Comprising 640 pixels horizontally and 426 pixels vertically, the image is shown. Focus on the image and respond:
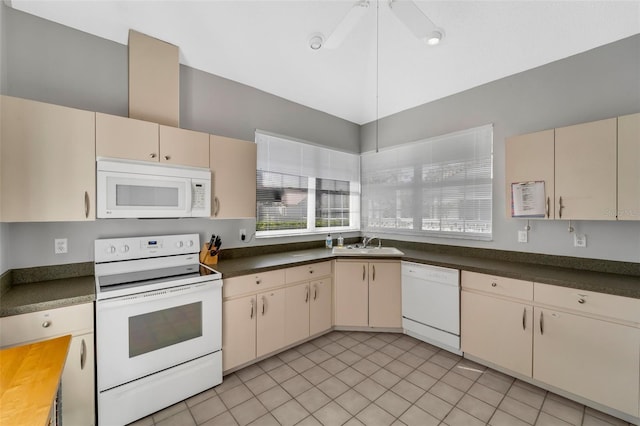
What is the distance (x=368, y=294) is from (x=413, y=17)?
2596mm

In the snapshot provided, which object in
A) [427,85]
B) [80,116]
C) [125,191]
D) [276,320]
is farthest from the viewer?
[427,85]

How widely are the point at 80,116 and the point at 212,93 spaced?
125cm

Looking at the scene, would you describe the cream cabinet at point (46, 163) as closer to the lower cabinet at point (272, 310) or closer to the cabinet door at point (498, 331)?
the lower cabinet at point (272, 310)

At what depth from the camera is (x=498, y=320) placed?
2.33 meters

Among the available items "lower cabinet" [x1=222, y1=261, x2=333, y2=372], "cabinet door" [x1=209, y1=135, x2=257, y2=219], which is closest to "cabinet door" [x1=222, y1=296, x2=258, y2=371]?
"lower cabinet" [x1=222, y1=261, x2=333, y2=372]

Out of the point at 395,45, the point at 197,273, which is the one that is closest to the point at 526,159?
the point at 395,45

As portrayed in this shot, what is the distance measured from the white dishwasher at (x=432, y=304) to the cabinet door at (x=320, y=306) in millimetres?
849

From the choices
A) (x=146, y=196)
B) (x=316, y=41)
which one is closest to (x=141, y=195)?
(x=146, y=196)

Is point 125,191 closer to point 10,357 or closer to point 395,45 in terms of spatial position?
point 10,357

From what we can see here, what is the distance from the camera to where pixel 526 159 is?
2361 mm

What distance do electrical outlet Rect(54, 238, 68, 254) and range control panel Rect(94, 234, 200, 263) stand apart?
0.19m

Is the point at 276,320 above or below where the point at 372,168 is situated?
below

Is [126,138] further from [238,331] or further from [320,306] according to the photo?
[320,306]

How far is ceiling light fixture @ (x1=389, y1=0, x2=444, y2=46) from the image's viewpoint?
171 cm
